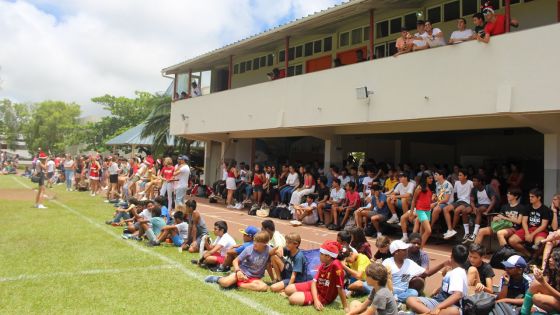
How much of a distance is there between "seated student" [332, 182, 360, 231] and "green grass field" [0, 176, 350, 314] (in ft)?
16.0

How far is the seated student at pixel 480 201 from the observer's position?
30.5 ft

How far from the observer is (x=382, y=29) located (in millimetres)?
13781

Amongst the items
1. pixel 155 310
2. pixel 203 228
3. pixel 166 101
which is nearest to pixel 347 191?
pixel 203 228

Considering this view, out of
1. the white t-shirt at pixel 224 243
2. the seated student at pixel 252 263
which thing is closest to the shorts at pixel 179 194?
the white t-shirt at pixel 224 243

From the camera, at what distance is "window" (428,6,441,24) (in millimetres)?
12225

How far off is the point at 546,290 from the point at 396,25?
10.3 m

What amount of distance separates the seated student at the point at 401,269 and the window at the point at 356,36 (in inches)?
396

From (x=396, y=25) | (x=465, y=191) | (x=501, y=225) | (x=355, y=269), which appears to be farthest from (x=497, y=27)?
(x=355, y=269)

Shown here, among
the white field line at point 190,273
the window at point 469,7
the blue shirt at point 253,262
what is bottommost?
Answer: the white field line at point 190,273

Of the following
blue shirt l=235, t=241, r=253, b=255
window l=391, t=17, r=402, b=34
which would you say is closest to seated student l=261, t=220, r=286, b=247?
blue shirt l=235, t=241, r=253, b=255

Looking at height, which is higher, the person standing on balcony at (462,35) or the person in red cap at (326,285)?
the person standing on balcony at (462,35)

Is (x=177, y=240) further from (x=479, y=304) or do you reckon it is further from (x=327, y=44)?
(x=327, y=44)

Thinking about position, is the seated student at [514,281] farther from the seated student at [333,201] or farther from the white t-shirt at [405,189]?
the seated student at [333,201]

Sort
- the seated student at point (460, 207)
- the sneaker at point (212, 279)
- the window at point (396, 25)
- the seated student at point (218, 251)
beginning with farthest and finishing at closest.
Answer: the window at point (396, 25) → the seated student at point (460, 207) → the seated student at point (218, 251) → the sneaker at point (212, 279)
